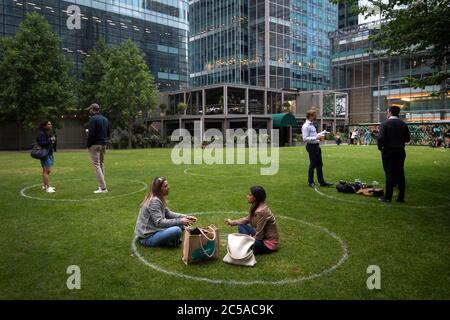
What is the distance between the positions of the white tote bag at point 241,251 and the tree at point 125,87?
37.1 m

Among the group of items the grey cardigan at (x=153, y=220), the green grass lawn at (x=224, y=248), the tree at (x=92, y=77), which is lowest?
the green grass lawn at (x=224, y=248)

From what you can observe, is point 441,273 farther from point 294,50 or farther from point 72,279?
point 294,50

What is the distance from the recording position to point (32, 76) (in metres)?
34.2

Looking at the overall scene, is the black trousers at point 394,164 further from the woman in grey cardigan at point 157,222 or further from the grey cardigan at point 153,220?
the grey cardigan at point 153,220

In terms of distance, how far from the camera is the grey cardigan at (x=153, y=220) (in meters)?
5.80

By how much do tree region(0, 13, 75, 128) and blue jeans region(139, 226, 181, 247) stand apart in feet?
107

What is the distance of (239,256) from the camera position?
5.11 meters

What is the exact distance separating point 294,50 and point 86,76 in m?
41.7

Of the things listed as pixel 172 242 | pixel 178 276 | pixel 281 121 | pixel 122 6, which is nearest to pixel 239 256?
pixel 178 276

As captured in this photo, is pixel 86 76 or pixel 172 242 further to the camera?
pixel 86 76

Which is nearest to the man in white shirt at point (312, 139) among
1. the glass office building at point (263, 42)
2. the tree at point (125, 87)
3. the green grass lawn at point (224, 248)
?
the green grass lawn at point (224, 248)

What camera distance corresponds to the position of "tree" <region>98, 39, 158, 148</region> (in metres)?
40.2
